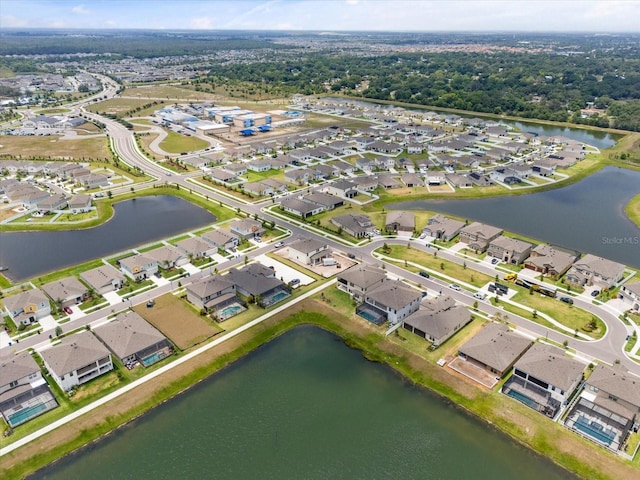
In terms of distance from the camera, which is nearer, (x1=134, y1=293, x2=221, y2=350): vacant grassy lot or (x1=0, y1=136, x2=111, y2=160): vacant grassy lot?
(x1=134, y1=293, x2=221, y2=350): vacant grassy lot

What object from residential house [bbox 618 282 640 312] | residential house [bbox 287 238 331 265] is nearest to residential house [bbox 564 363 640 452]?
residential house [bbox 618 282 640 312]

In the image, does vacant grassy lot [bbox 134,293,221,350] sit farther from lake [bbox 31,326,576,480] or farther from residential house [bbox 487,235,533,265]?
residential house [bbox 487,235,533,265]

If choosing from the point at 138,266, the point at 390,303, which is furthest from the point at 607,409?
the point at 138,266

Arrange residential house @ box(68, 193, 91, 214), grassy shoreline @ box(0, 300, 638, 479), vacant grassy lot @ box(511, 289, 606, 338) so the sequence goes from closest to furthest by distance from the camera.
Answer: grassy shoreline @ box(0, 300, 638, 479)
vacant grassy lot @ box(511, 289, 606, 338)
residential house @ box(68, 193, 91, 214)

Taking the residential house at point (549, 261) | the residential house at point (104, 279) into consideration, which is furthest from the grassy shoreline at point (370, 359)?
the residential house at point (549, 261)

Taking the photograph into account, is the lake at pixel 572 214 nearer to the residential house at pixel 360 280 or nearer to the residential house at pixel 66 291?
the residential house at pixel 360 280

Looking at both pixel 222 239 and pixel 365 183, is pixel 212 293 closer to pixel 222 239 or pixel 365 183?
pixel 222 239
